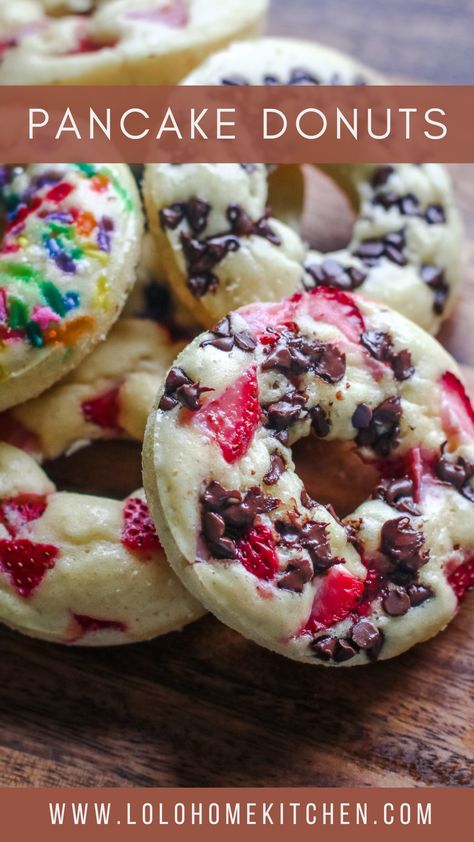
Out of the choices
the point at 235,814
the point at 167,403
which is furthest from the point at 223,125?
the point at 235,814

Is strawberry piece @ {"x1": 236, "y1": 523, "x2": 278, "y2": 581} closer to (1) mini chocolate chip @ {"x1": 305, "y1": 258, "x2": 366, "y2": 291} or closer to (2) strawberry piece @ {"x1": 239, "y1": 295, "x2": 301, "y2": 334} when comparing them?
(2) strawberry piece @ {"x1": 239, "y1": 295, "x2": 301, "y2": 334}

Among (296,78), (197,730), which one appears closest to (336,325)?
(296,78)

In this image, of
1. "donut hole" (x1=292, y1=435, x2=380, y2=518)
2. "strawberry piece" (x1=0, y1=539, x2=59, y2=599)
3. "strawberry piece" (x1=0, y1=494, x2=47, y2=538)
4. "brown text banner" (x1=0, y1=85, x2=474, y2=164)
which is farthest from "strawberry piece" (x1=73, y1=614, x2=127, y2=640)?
"brown text banner" (x1=0, y1=85, x2=474, y2=164)

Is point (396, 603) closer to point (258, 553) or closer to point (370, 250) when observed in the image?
point (258, 553)

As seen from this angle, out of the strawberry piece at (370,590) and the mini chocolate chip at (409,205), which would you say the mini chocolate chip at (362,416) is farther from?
the mini chocolate chip at (409,205)

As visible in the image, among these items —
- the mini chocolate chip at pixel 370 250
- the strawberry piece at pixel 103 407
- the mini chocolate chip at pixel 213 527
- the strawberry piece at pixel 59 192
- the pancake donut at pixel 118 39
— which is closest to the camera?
the mini chocolate chip at pixel 213 527

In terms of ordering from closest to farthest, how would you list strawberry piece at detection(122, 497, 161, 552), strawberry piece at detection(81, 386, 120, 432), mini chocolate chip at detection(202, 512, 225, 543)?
mini chocolate chip at detection(202, 512, 225, 543), strawberry piece at detection(122, 497, 161, 552), strawberry piece at detection(81, 386, 120, 432)

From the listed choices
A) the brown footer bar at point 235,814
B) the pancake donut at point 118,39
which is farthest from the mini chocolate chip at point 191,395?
the pancake donut at point 118,39
